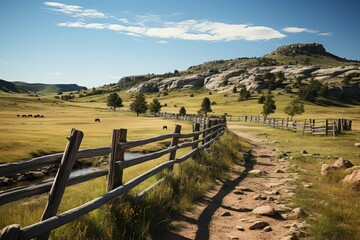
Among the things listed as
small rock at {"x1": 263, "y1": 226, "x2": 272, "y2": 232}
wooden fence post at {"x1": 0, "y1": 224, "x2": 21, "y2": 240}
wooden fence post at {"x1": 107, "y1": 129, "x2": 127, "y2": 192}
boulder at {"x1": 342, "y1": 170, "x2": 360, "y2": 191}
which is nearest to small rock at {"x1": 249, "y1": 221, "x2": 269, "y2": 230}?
small rock at {"x1": 263, "y1": 226, "x2": 272, "y2": 232}

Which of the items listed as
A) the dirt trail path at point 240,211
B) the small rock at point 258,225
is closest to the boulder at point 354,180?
the dirt trail path at point 240,211

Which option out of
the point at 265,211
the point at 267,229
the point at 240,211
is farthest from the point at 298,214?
the point at 240,211

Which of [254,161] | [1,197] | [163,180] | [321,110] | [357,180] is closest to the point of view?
[1,197]

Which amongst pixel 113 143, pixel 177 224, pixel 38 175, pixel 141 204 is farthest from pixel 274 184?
pixel 38 175

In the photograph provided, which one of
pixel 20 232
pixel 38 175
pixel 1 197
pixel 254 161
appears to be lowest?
pixel 38 175

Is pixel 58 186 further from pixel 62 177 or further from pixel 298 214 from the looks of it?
pixel 298 214

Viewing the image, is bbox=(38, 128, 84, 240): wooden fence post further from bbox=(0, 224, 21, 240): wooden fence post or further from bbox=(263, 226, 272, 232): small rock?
bbox=(263, 226, 272, 232): small rock

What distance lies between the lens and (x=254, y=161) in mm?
17375

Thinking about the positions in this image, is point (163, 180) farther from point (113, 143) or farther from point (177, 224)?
point (113, 143)

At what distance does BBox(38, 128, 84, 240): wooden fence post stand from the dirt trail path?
2697 millimetres

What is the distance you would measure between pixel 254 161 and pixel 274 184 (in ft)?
19.2

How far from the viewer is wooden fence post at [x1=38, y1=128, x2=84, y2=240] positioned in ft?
13.9

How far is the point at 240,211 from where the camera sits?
8.40 m

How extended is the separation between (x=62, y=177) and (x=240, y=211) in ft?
17.9
